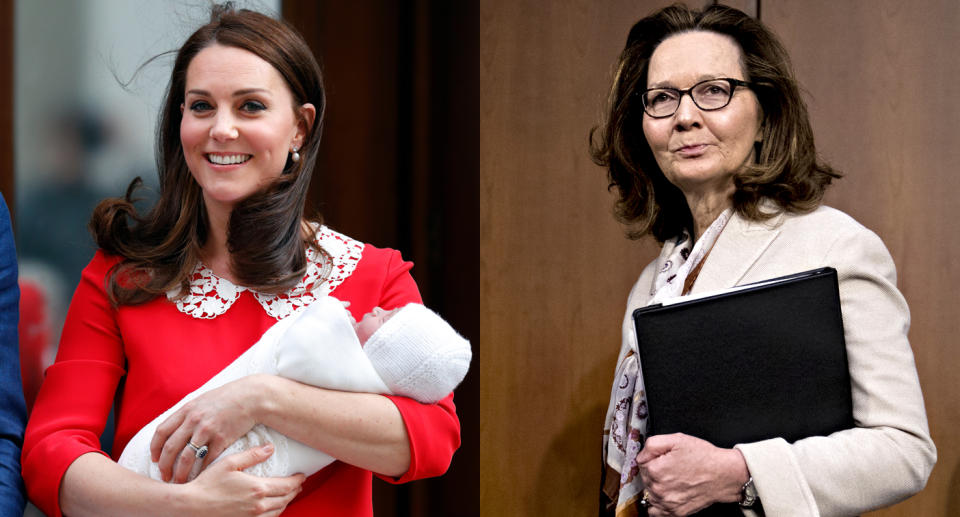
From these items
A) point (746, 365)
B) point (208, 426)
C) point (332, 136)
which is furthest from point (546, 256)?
point (208, 426)

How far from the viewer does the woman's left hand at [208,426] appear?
1.24 meters

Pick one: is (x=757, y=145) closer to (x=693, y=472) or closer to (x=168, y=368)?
(x=693, y=472)

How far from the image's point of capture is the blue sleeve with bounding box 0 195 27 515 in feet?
4.42

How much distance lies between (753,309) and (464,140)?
157cm

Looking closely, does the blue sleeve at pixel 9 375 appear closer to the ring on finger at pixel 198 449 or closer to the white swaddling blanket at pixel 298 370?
the white swaddling blanket at pixel 298 370

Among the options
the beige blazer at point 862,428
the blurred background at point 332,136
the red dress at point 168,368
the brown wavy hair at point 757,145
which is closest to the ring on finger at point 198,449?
the red dress at point 168,368

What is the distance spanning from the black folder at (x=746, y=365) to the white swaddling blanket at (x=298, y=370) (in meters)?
0.52

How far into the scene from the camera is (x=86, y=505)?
1273 mm

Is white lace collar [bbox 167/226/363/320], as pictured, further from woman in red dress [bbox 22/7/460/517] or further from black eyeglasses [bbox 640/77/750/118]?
black eyeglasses [bbox 640/77/750/118]

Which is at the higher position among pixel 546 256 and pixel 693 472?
pixel 546 256

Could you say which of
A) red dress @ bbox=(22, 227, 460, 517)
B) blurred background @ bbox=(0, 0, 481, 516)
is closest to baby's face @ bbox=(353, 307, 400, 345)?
red dress @ bbox=(22, 227, 460, 517)

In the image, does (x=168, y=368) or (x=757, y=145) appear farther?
(x=757, y=145)

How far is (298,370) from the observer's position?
4.15 feet

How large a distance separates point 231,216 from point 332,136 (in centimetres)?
143
